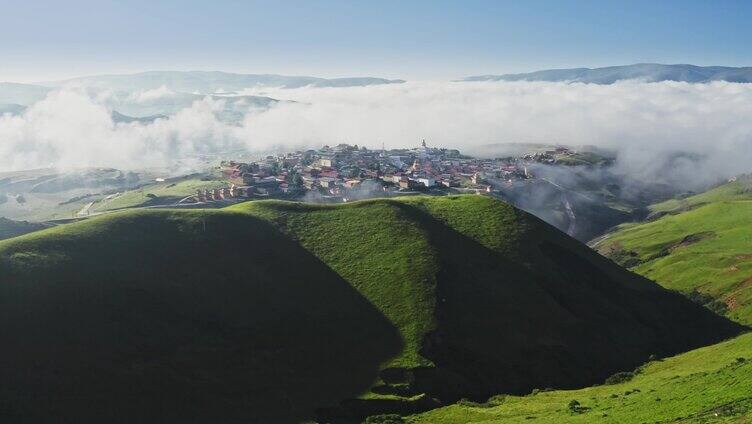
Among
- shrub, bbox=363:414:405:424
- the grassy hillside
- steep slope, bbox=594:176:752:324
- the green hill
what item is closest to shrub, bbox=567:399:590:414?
the grassy hillside

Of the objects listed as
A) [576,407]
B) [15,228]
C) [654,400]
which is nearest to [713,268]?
[576,407]

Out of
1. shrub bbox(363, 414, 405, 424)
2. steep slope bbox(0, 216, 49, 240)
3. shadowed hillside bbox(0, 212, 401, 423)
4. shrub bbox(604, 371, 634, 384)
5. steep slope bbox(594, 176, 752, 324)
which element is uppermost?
shadowed hillside bbox(0, 212, 401, 423)

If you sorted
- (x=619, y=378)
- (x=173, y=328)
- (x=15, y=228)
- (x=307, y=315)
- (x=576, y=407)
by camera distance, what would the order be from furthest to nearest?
(x=15, y=228)
(x=307, y=315)
(x=619, y=378)
(x=173, y=328)
(x=576, y=407)

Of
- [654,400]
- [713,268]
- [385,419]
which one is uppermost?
[654,400]

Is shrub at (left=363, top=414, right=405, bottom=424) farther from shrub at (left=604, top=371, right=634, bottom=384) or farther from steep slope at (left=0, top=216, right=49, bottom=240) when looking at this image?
steep slope at (left=0, top=216, right=49, bottom=240)

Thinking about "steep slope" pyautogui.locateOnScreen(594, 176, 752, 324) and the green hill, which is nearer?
the green hill

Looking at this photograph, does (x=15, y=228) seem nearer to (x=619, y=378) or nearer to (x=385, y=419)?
(x=385, y=419)

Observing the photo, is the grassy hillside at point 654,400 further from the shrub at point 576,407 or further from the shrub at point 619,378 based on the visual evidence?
the shrub at point 619,378

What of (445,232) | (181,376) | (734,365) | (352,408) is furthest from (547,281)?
(181,376)
